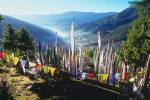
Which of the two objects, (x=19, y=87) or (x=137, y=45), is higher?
(x=137, y=45)

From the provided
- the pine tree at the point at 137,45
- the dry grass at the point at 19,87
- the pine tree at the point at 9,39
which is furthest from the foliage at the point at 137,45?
the pine tree at the point at 9,39

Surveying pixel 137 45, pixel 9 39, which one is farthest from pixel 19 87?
pixel 9 39

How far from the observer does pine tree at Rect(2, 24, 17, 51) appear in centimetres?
8038

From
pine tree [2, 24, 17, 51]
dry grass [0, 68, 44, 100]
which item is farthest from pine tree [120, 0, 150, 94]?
pine tree [2, 24, 17, 51]

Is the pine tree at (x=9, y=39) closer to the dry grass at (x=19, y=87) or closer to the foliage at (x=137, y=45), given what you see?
the foliage at (x=137, y=45)

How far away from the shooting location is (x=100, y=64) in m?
39.8

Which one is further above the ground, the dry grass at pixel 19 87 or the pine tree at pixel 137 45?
the pine tree at pixel 137 45

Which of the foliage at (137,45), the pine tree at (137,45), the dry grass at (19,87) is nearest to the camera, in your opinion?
the dry grass at (19,87)

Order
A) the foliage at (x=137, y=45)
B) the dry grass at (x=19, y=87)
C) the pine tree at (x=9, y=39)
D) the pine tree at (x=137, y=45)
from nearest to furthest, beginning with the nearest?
the dry grass at (x=19, y=87)
the pine tree at (x=137, y=45)
the foliage at (x=137, y=45)
the pine tree at (x=9, y=39)

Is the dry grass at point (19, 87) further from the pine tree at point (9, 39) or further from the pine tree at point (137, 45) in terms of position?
the pine tree at point (9, 39)

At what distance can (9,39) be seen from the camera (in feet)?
265

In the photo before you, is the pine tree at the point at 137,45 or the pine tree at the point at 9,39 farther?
the pine tree at the point at 9,39

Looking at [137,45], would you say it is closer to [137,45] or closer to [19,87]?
[137,45]

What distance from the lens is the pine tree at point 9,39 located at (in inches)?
3165
